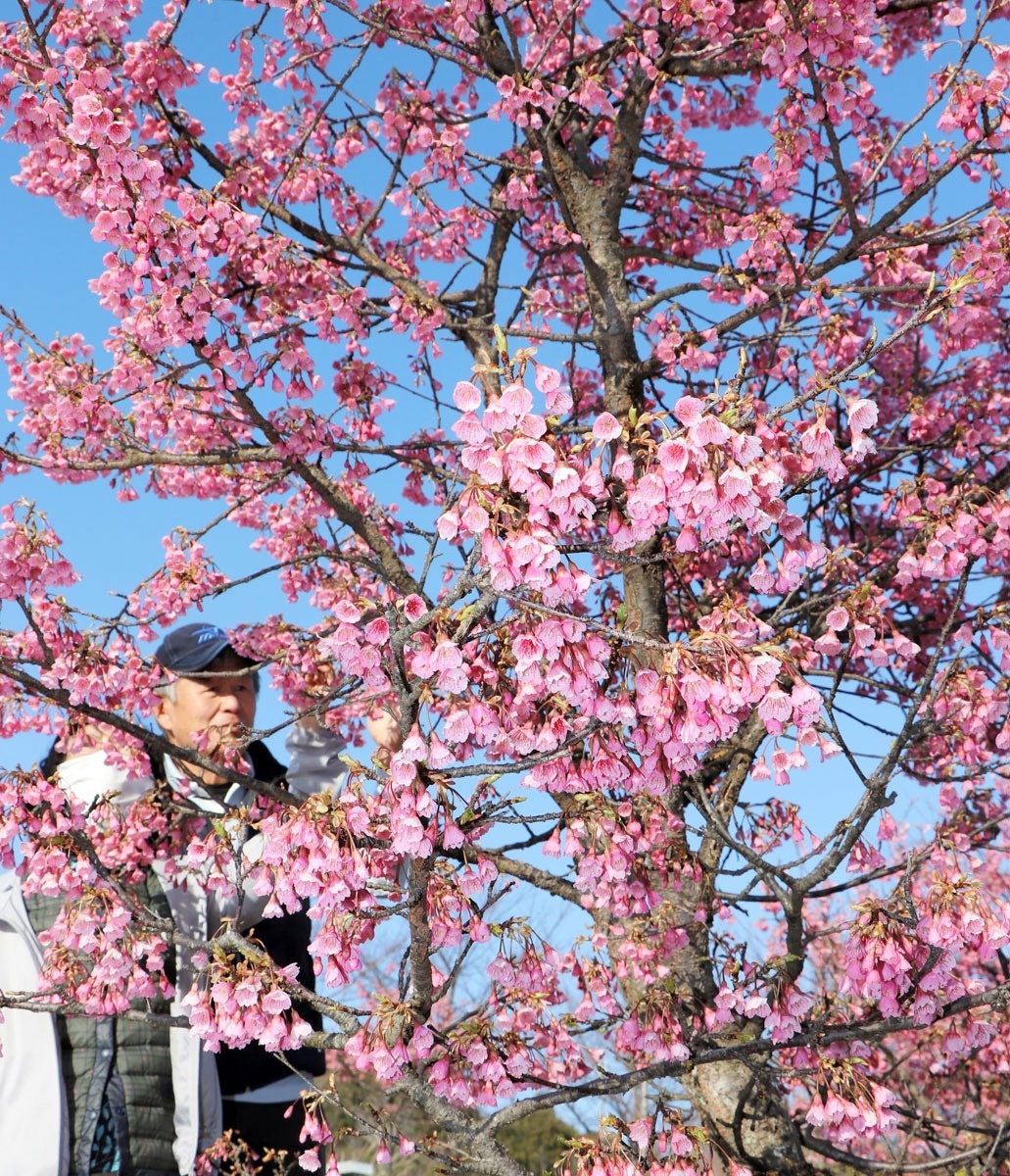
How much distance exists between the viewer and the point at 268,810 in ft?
17.4

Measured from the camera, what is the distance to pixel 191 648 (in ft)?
17.8

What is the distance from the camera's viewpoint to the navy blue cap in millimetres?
5309

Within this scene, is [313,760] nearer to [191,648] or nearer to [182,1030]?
[191,648]

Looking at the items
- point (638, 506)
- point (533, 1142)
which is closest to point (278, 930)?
point (638, 506)

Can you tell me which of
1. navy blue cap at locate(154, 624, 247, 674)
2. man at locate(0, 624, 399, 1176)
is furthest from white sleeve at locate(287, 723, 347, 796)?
navy blue cap at locate(154, 624, 247, 674)

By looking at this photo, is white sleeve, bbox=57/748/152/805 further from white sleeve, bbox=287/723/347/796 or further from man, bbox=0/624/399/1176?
white sleeve, bbox=287/723/347/796

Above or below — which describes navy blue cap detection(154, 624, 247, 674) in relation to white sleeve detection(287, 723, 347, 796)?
above

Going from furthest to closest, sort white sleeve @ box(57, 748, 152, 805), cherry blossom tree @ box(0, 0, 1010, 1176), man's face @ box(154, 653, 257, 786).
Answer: man's face @ box(154, 653, 257, 786), white sleeve @ box(57, 748, 152, 805), cherry blossom tree @ box(0, 0, 1010, 1176)

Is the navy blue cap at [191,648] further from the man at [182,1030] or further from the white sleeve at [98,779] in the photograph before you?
the white sleeve at [98,779]

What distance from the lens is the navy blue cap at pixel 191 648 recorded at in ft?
17.4

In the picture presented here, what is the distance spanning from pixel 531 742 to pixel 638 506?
83 cm

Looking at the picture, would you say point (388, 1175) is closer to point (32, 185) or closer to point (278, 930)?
point (278, 930)

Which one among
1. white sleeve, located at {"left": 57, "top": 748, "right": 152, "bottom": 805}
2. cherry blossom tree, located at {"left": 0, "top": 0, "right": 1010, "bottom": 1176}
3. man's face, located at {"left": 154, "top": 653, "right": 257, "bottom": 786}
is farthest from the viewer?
man's face, located at {"left": 154, "top": 653, "right": 257, "bottom": 786}

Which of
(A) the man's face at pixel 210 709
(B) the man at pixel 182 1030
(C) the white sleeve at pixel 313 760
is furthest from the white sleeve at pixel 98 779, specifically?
(C) the white sleeve at pixel 313 760
